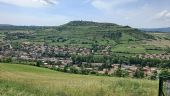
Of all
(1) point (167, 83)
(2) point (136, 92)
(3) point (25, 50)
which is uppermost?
(1) point (167, 83)

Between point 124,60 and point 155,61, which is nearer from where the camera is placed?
point 155,61

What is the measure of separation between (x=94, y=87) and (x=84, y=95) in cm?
191

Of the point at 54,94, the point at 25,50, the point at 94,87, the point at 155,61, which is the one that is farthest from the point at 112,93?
the point at 25,50

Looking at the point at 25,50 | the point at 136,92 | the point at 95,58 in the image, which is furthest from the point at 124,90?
the point at 25,50

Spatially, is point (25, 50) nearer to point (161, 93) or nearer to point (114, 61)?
point (114, 61)

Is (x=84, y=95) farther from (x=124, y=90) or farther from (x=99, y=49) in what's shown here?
(x=99, y=49)

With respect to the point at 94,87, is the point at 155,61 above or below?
below

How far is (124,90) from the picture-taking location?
1510 cm

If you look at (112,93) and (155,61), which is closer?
(112,93)

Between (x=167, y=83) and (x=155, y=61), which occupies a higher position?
(x=167, y=83)

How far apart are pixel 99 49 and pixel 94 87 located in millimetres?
168811

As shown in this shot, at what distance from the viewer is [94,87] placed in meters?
14.8

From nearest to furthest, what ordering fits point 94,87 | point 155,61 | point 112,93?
point 112,93 < point 94,87 < point 155,61

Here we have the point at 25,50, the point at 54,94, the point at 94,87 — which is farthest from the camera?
the point at 25,50
